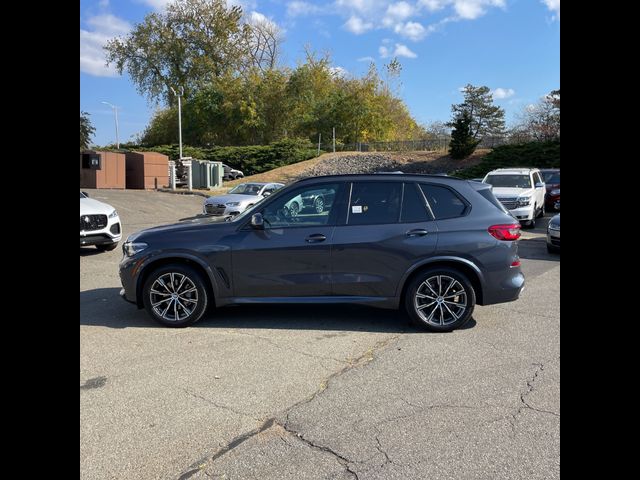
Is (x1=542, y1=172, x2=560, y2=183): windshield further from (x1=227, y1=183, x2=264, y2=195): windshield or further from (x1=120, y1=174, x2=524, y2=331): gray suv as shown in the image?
(x1=120, y1=174, x2=524, y2=331): gray suv

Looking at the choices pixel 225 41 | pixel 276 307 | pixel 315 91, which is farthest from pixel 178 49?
pixel 276 307

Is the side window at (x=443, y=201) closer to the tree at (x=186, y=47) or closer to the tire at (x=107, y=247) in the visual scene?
the tire at (x=107, y=247)

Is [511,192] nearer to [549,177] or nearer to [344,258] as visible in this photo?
[549,177]

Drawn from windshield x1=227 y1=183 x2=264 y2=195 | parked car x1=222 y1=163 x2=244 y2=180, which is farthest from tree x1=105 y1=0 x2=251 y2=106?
windshield x1=227 y1=183 x2=264 y2=195

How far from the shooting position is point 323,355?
482cm

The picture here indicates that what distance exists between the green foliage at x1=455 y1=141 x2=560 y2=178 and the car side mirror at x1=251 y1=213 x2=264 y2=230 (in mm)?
32120

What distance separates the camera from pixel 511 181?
17.0m

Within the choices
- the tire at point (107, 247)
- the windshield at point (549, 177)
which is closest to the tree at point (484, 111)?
the windshield at point (549, 177)

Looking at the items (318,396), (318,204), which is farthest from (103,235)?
(318,396)

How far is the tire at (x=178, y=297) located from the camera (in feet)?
18.6

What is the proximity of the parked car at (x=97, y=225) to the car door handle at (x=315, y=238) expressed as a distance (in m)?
6.52
